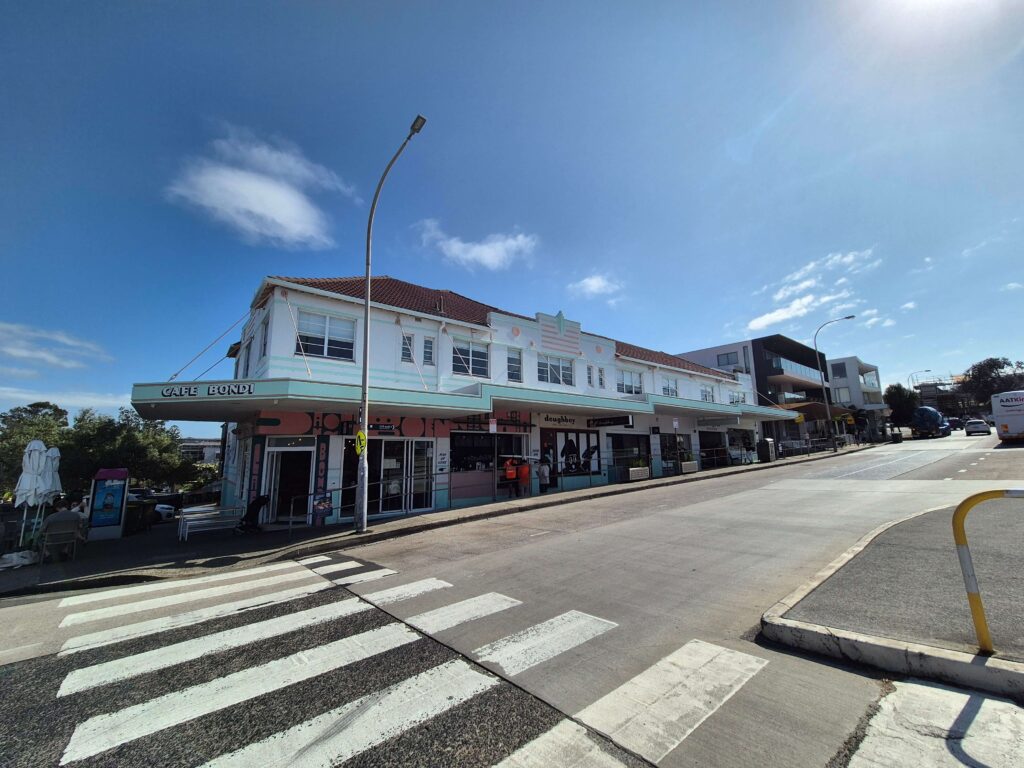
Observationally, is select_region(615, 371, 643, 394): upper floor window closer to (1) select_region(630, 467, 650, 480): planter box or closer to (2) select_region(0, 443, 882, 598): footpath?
(1) select_region(630, 467, 650, 480): planter box

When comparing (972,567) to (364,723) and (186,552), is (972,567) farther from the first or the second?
(186,552)

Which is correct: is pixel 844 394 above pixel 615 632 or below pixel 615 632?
above

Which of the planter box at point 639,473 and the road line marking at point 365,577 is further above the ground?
the planter box at point 639,473

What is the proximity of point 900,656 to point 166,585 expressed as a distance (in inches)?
380

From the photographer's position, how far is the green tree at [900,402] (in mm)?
64938

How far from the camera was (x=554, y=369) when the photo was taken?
21531mm

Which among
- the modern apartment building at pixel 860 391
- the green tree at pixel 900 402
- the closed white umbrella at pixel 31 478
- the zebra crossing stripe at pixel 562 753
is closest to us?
the zebra crossing stripe at pixel 562 753

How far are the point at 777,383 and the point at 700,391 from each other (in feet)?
72.4

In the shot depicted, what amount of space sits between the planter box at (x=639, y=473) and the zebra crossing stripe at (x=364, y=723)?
19.2 meters

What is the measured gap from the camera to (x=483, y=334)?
1861 centimetres

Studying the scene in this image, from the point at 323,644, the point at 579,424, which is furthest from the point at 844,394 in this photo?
the point at 323,644

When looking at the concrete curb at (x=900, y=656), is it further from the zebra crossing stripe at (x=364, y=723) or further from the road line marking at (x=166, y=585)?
the road line marking at (x=166, y=585)

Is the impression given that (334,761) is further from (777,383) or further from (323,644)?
(777,383)

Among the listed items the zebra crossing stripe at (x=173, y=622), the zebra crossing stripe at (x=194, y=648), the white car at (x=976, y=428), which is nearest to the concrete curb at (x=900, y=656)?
the zebra crossing stripe at (x=194, y=648)
